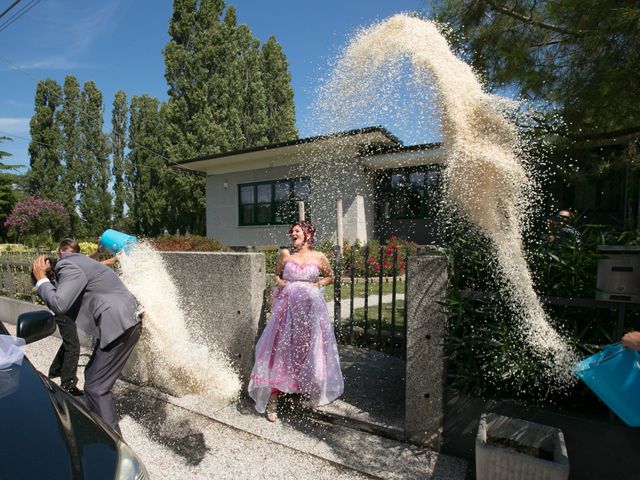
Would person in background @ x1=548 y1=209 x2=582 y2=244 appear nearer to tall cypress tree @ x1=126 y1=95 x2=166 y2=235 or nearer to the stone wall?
the stone wall

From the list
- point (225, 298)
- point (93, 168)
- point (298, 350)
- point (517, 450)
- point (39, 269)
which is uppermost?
point (93, 168)

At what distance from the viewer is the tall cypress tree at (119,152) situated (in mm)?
29805

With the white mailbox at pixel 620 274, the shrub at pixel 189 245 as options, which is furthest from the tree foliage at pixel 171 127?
the white mailbox at pixel 620 274

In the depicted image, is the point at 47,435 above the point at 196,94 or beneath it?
beneath

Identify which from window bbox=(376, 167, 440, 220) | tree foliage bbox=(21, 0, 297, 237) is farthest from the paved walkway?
tree foliage bbox=(21, 0, 297, 237)

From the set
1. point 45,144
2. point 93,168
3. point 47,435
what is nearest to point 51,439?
point 47,435

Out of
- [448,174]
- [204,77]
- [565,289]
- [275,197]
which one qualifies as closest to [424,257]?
[448,174]

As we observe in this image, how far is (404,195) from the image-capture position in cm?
1376

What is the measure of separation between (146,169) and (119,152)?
295 inches

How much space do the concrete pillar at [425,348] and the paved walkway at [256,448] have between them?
22cm

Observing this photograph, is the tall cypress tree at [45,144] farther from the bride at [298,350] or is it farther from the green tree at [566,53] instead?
the green tree at [566,53]

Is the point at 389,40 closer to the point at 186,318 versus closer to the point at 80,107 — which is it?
the point at 186,318

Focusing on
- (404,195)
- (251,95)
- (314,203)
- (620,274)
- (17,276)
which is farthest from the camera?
(251,95)

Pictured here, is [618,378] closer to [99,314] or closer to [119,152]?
[99,314]
